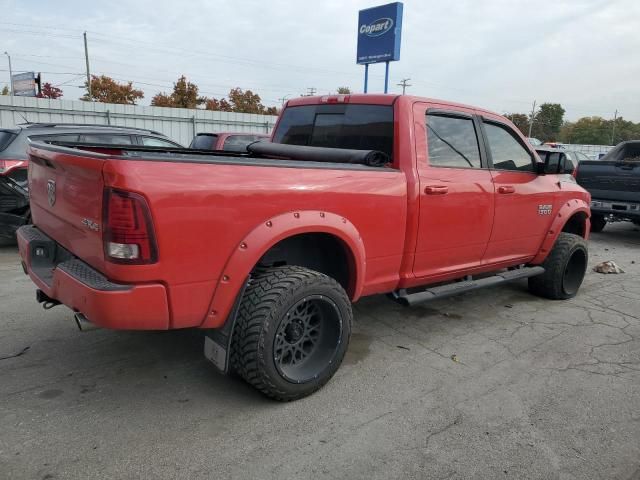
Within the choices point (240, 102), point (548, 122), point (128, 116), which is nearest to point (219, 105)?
point (240, 102)

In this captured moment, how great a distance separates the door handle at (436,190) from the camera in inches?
141

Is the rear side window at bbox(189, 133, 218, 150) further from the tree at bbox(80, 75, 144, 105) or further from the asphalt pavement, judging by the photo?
the tree at bbox(80, 75, 144, 105)

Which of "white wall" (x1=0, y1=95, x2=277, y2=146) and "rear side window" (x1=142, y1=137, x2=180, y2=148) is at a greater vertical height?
"white wall" (x1=0, y1=95, x2=277, y2=146)

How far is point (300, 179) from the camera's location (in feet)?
9.42

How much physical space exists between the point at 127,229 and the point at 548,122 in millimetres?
107885

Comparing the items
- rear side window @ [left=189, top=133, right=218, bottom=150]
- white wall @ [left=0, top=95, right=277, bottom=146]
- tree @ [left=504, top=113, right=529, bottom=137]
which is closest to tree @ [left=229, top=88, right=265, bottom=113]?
white wall @ [left=0, top=95, right=277, bottom=146]

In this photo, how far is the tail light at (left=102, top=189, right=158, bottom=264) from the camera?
2.27 metres

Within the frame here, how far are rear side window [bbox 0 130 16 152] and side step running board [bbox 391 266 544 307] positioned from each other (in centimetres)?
538

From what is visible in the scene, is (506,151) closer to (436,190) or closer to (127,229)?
(436,190)

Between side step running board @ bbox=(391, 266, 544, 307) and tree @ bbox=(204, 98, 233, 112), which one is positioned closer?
side step running board @ bbox=(391, 266, 544, 307)

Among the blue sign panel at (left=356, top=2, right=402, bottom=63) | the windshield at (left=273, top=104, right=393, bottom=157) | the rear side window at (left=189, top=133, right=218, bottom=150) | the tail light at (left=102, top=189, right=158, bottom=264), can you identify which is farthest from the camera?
the blue sign panel at (left=356, top=2, right=402, bottom=63)

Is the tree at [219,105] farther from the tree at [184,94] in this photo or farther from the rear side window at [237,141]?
the rear side window at [237,141]

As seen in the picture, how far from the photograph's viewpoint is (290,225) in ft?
9.16

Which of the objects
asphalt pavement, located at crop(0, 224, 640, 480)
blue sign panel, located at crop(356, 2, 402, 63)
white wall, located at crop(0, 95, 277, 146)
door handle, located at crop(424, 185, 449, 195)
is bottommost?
asphalt pavement, located at crop(0, 224, 640, 480)
